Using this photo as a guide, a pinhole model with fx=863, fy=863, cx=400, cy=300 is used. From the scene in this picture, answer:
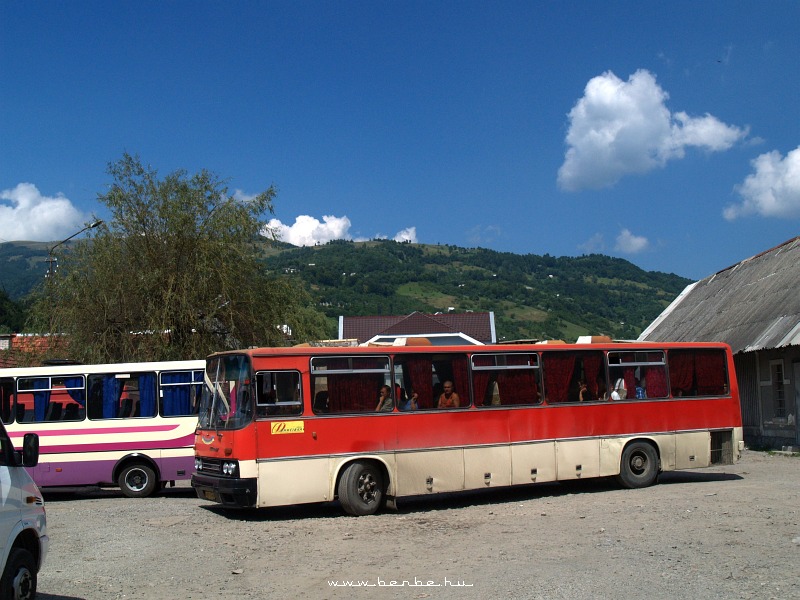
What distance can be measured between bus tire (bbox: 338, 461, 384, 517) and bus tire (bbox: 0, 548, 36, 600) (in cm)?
725

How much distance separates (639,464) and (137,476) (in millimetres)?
10291

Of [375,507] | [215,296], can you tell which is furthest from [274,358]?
[215,296]

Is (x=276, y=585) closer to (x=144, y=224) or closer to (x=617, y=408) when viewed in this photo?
(x=617, y=408)

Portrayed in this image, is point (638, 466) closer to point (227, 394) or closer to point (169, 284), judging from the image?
point (227, 394)

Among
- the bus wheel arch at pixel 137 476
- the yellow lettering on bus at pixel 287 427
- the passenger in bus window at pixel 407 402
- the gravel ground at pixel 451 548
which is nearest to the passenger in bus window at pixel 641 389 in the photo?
the gravel ground at pixel 451 548

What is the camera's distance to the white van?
22.0 ft

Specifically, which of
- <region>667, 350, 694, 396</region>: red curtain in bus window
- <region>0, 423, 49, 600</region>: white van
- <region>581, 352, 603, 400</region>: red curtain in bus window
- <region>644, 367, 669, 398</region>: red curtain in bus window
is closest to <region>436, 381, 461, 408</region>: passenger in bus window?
<region>581, 352, 603, 400</region>: red curtain in bus window

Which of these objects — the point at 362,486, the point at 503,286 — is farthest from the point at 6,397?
the point at 503,286

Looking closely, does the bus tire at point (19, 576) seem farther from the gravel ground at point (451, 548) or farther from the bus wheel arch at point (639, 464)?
the bus wheel arch at point (639, 464)

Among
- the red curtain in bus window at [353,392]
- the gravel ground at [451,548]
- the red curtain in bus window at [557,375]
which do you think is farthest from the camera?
the red curtain in bus window at [557,375]

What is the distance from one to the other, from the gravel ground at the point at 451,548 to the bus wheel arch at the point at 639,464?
0.85 meters

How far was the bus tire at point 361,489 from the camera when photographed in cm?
1417

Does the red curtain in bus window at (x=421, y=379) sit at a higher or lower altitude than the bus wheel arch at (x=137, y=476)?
higher

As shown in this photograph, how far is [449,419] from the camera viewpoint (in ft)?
50.8
